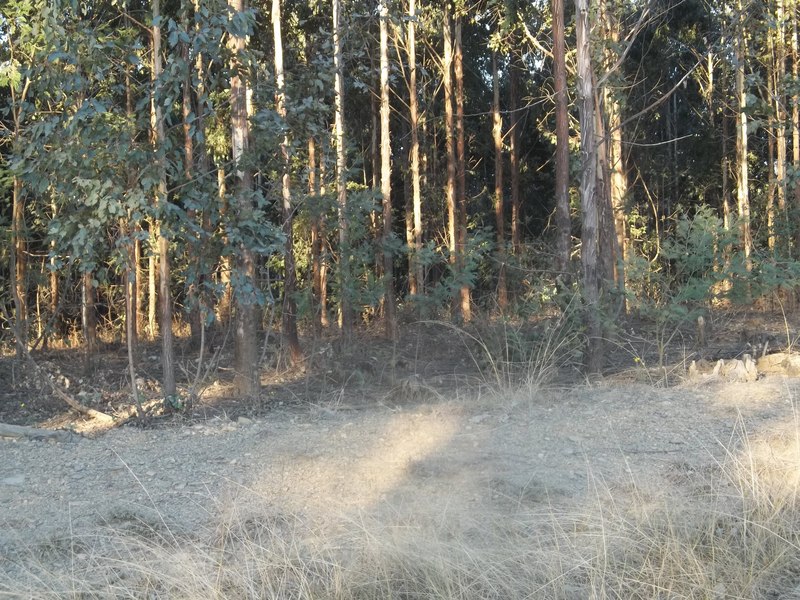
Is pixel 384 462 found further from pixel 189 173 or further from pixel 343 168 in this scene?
pixel 343 168

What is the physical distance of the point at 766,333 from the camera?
44.5 ft

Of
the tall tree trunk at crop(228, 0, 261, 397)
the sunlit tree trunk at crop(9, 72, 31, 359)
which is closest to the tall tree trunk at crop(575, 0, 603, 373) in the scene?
the tall tree trunk at crop(228, 0, 261, 397)

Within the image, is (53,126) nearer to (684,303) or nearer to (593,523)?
(593,523)

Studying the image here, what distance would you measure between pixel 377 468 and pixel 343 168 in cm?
773

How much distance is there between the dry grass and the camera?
157 inches

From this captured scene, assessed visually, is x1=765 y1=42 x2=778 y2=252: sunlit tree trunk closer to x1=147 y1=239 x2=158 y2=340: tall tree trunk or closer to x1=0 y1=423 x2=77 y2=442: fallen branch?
x1=147 y1=239 x2=158 y2=340: tall tree trunk

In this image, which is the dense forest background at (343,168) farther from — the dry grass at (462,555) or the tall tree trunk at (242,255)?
the dry grass at (462,555)

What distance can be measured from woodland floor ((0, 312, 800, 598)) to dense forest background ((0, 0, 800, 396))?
4.05 ft

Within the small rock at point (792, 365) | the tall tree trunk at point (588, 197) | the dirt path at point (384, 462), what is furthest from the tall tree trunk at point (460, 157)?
the dirt path at point (384, 462)

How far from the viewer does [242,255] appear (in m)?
8.72

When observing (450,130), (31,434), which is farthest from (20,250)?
(450,130)

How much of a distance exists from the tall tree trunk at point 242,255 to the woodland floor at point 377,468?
1.45 feet

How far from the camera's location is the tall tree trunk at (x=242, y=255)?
8102 millimetres

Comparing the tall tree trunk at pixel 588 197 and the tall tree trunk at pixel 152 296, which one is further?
the tall tree trunk at pixel 152 296
